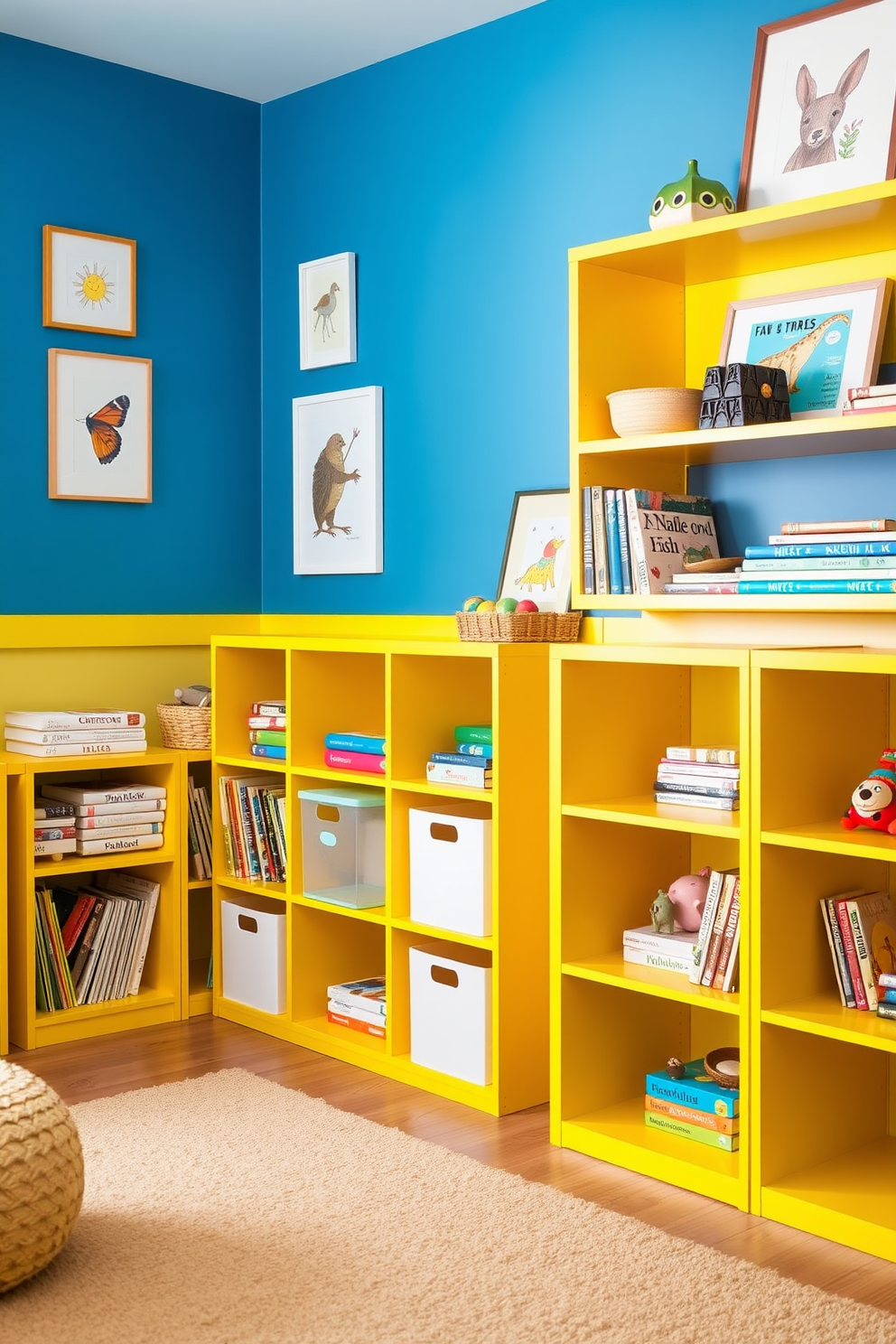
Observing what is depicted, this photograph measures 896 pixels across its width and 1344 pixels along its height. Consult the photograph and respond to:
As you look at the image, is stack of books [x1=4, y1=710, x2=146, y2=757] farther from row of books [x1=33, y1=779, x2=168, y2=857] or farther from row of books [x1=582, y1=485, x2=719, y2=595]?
row of books [x1=582, y1=485, x2=719, y2=595]

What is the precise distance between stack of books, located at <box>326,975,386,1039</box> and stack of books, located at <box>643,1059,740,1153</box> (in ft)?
2.50

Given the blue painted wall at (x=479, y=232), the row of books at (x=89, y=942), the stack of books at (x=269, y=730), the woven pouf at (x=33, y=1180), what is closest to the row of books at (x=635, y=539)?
the blue painted wall at (x=479, y=232)

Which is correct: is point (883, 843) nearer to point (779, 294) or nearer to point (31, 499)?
point (779, 294)

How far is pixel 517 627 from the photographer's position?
3.00 meters

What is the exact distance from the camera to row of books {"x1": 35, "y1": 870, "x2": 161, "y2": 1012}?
A: 11.5 feet

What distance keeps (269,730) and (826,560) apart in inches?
67.1

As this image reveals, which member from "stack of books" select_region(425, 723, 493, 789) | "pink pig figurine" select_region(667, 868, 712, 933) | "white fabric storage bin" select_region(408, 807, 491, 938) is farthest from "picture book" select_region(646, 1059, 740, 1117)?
"stack of books" select_region(425, 723, 493, 789)

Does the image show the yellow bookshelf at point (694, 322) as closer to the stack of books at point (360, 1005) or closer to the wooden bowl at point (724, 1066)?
the wooden bowl at point (724, 1066)

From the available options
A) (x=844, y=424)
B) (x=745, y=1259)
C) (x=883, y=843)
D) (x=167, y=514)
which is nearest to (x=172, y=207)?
(x=167, y=514)

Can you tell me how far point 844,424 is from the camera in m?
2.41

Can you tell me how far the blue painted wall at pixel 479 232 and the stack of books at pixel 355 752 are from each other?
470 millimetres

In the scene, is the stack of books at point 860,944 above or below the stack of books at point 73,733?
below

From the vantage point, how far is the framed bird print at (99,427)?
3812 mm

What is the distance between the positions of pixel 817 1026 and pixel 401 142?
8.45 feet
